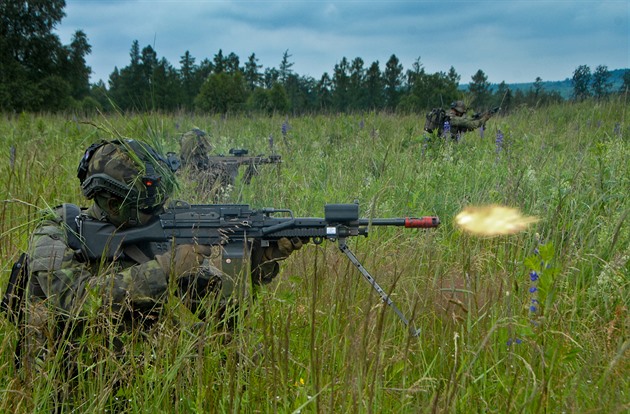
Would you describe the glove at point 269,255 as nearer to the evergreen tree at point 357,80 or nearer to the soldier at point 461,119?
the soldier at point 461,119

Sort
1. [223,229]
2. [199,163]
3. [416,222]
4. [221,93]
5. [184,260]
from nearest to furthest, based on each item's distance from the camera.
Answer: [416,222], [184,260], [223,229], [199,163], [221,93]

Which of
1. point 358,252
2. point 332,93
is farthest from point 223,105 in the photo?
point 358,252

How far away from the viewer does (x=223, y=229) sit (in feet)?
9.30

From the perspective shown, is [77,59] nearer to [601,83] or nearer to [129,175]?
[601,83]

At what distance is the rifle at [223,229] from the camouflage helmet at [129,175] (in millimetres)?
126

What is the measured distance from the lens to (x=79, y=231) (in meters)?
2.85

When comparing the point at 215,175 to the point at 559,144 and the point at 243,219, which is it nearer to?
the point at 243,219

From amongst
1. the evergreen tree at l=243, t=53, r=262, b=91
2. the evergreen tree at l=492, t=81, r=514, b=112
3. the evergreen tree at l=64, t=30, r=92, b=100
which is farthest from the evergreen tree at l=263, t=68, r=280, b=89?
the evergreen tree at l=492, t=81, r=514, b=112

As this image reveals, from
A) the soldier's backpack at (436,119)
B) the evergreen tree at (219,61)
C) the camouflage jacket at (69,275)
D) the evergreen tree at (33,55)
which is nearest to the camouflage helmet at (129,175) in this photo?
the camouflage jacket at (69,275)

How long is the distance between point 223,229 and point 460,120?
7.68m

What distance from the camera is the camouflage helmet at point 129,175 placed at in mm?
2779

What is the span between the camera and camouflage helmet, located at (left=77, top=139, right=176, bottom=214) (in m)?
2.78

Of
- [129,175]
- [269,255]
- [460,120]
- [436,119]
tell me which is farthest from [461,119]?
[129,175]

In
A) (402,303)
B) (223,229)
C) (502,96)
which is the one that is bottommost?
(402,303)
